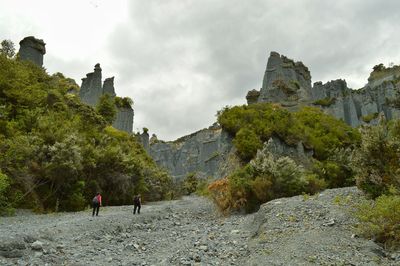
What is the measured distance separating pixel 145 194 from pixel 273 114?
49.0 feet

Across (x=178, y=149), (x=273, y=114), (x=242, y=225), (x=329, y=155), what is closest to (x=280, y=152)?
(x=273, y=114)

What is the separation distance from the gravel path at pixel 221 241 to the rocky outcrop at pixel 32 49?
4046cm

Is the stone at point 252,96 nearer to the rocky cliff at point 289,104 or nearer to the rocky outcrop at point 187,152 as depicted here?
the rocky cliff at point 289,104

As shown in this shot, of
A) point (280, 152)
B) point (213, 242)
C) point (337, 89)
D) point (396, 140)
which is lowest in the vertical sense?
point (213, 242)

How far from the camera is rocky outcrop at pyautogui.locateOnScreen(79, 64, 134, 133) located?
214 feet

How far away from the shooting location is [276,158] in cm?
2430

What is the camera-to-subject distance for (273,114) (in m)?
28.2

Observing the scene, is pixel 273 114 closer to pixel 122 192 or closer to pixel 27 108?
pixel 122 192

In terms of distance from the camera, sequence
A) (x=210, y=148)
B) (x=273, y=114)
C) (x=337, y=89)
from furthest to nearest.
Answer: (x=210, y=148)
(x=337, y=89)
(x=273, y=114)

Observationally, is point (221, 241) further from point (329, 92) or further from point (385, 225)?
point (329, 92)

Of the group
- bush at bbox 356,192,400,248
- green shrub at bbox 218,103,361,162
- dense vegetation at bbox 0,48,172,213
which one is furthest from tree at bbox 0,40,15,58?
bush at bbox 356,192,400,248

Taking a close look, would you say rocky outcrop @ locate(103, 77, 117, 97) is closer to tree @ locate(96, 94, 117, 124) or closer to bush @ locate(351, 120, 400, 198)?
tree @ locate(96, 94, 117, 124)

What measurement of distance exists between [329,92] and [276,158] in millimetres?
68847

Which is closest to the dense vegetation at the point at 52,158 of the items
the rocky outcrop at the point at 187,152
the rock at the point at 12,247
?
the rock at the point at 12,247
